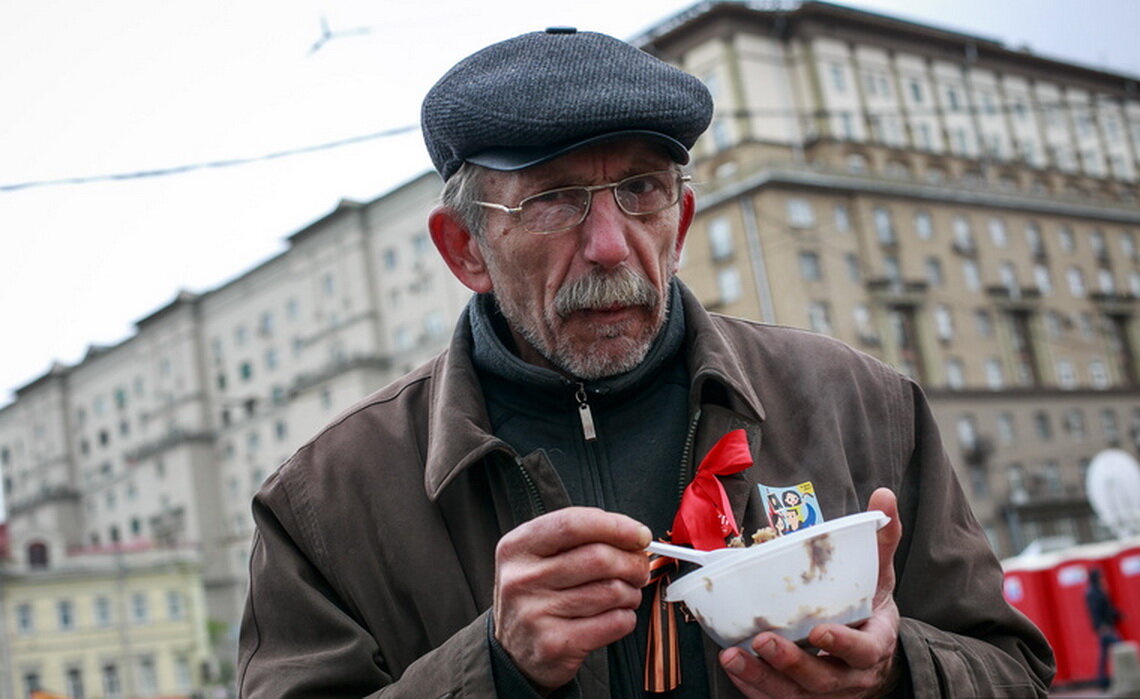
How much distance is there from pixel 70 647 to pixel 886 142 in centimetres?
4750

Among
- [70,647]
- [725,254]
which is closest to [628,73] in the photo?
[725,254]

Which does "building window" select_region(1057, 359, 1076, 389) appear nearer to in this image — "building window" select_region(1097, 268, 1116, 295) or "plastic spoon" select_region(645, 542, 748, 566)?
"building window" select_region(1097, 268, 1116, 295)

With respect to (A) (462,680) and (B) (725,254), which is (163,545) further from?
(A) (462,680)

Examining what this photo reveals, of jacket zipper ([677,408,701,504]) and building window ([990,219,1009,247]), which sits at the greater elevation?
building window ([990,219,1009,247])

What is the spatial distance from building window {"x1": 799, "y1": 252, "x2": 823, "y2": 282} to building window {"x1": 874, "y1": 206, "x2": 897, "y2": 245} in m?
4.40

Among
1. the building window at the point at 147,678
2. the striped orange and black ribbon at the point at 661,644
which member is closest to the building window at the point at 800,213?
the building window at the point at 147,678

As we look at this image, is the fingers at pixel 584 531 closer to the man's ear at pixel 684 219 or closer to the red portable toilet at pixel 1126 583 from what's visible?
the man's ear at pixel 684 219

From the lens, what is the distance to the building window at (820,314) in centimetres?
4788

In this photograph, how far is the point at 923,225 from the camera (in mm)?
53906

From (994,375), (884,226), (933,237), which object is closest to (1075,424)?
(994,375)

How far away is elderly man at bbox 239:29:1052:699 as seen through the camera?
2188 millimetres

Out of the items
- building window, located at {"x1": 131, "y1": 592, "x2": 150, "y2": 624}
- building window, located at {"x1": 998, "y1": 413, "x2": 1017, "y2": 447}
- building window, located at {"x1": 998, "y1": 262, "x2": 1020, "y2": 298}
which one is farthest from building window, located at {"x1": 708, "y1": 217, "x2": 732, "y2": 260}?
building window, located at {"x1": 131, "y1": 592, "x2": 150, "y2": 624}

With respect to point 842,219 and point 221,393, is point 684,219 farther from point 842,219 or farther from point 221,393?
point 221,393

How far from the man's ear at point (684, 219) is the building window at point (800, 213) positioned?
47.5 m
